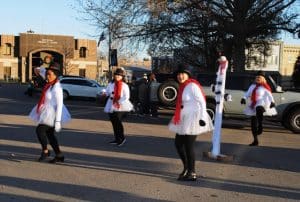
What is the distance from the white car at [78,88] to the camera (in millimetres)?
36625

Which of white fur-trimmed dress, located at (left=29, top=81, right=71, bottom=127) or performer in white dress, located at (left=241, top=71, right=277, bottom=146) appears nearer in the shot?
white fur-trimmed dress, located at (left=29, top=81, right=71, bottom=127)

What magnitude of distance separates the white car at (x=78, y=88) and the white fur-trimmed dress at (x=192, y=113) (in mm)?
28307

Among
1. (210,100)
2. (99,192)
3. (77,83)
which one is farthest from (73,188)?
(77,83)

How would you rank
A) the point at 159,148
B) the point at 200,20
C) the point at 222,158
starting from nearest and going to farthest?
the point at 222,158 < the point at 159,148 < the point at 200,20

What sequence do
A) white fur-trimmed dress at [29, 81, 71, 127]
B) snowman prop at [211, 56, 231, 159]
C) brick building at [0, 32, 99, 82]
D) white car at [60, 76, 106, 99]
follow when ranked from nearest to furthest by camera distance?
1. white fur-trimmed dress at [29, 81, 71, 127]
2. snowman prop at [211, 56, 231, 159]
3. white car at [60, 76, 106, 99]
4. brick building at [0, 32, 99, 82]

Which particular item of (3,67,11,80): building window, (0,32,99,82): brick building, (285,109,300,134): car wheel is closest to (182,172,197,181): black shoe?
(285,109,300,134): car wheel

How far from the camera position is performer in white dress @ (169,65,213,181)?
27.6ft

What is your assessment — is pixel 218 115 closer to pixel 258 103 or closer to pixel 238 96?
pixel 258 103

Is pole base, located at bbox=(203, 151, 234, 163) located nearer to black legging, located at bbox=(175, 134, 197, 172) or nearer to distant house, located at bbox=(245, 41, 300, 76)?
black legging, located at bbox=(175, 134, 197, 172)

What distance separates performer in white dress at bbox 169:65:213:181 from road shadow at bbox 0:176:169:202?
134 cm

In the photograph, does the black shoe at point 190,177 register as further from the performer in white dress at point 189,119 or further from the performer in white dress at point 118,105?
the performer in white dress at point 118,105

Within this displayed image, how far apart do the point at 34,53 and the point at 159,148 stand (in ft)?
292

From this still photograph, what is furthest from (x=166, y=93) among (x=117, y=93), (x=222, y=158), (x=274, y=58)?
(x=274, y=58)

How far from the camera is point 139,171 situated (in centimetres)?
926
